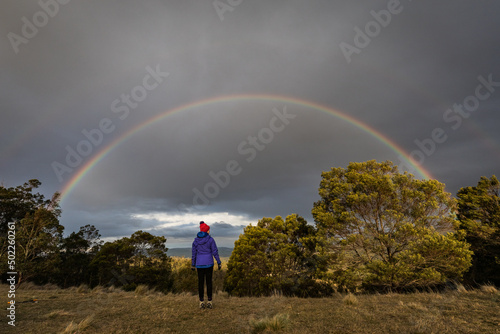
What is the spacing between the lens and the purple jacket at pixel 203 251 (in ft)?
30.0

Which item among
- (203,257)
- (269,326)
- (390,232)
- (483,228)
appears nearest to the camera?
(269,326)

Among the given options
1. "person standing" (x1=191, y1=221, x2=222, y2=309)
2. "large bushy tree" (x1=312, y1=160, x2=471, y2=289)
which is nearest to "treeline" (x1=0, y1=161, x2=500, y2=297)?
"large bushy tree" (x1=312, y1=160, x2=471, y2=289)

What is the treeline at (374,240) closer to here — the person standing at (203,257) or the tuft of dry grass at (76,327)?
the person standing at (203,257)

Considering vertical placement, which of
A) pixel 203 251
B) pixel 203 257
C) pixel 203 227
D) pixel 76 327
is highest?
pixel 203 227

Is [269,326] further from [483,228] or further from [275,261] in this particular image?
[483,228]

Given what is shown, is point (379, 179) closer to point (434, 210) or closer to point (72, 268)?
point (434, 210)

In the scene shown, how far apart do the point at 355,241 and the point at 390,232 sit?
7.71 ft

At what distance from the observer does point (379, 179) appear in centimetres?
1745

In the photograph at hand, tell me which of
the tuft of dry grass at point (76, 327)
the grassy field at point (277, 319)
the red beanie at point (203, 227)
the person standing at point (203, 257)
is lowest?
the grassy field at point (277, 319)

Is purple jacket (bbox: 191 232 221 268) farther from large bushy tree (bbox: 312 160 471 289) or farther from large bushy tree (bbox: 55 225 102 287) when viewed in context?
large bushy tree (bbox: 55 225 102 287)

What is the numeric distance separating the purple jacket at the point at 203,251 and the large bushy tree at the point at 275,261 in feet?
42.0

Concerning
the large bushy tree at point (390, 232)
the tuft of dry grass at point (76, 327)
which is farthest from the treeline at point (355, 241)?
the tuft of dry grass at point (76, 327)

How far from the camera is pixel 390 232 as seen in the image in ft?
54.3

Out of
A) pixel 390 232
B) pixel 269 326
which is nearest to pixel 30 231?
pixel 269 326
